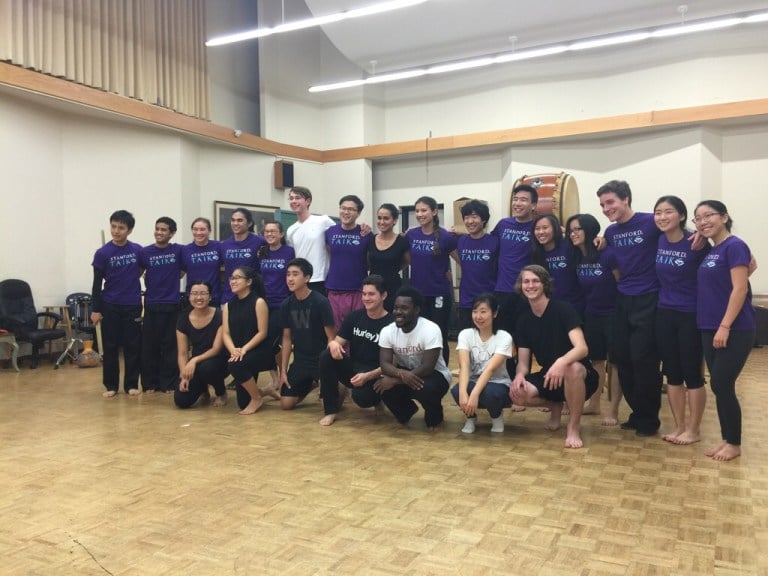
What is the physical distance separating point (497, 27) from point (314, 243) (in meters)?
5.63

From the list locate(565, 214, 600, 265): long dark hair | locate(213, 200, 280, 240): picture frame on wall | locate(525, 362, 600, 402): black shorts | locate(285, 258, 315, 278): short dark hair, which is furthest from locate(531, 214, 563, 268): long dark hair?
locate(213, 200, 280, 240): picture frame on wall

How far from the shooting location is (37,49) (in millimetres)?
6918

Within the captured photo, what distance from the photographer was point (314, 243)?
5082mm

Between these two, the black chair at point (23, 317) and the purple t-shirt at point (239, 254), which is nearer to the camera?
the purple t-shirt at point (239, 254)

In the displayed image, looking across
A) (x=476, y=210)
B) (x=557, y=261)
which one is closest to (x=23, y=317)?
(x=476, y=210)

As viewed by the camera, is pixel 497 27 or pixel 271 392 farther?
pixel 497 27

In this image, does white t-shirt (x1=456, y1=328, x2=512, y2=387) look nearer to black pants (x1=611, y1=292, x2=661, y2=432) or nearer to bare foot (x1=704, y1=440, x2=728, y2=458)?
black pants (x1=611, y1=292, x2=661, y2=432)

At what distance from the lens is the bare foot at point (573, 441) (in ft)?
11.6

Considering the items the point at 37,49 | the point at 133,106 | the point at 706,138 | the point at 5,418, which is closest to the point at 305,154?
the point at 133,106

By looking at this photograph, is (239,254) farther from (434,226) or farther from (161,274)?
(434,226)

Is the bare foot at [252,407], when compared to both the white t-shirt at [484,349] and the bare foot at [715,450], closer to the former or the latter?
the white t-shirt at [484,349]

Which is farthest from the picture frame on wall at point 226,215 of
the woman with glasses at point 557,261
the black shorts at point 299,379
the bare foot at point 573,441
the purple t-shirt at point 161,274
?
the bare foot at point 573,441

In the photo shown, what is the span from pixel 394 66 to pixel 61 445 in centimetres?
A: 853

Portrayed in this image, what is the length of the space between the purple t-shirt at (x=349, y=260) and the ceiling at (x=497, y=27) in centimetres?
449
